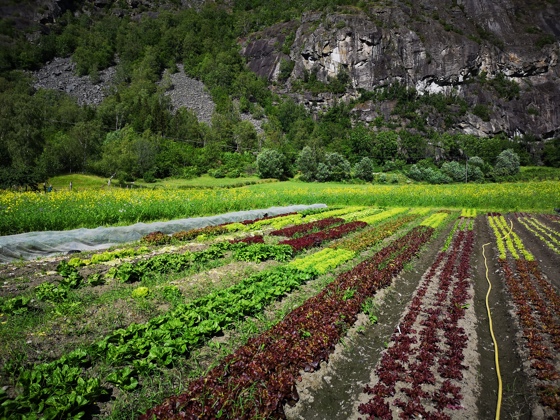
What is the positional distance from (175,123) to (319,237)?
92.6m

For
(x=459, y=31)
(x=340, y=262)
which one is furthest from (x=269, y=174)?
(x=459, y=31)

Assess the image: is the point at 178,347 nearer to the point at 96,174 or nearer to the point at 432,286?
the point at 432,286

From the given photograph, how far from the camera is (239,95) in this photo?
148m

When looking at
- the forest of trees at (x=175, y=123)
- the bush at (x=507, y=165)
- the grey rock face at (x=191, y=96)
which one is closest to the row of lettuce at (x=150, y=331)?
the forest of trees at (x=175, y=123)

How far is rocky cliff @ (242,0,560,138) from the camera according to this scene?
14425 cm

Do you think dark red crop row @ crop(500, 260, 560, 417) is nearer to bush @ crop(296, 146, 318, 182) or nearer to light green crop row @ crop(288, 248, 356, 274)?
light green crop row @ crop(288, 248, 356, 274)

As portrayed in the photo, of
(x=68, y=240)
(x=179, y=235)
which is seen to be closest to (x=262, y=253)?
(x=179, y=235)

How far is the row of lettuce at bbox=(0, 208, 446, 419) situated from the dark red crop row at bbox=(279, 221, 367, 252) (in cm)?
30

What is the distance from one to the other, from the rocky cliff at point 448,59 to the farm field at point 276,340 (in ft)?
519

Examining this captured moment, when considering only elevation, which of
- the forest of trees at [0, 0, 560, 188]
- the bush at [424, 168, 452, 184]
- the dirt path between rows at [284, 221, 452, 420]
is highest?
the forest of trees at [0, 0, 560, 188]

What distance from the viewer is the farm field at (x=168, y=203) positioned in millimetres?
15685

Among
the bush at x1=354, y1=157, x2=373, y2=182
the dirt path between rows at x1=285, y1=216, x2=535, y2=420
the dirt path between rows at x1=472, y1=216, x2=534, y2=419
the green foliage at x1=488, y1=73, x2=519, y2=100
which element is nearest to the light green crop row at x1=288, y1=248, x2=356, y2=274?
the dirt path between rows at x1=285, y1=216, x2=535, y2=420

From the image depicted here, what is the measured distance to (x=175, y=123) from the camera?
9462 cm

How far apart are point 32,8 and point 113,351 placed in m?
264
